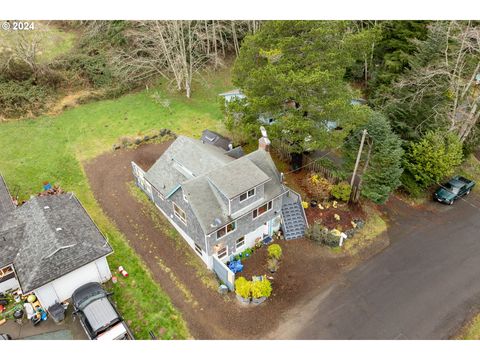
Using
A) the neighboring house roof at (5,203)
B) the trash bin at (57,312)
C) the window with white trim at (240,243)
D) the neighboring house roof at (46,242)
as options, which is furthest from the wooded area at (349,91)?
the trash bin at (57,312)

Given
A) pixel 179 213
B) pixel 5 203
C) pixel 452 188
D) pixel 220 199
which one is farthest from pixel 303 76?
pixel 5 203

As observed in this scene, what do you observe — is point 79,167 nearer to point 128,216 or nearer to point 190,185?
point 128,216

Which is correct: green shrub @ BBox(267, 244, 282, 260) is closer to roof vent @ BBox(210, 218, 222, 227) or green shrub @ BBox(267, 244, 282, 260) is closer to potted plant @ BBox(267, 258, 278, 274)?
potted plant @ BBox(267, 258, 278, 274)

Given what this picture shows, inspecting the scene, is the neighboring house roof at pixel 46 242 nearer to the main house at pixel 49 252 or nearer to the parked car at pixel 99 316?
the main house at pixel 49 252

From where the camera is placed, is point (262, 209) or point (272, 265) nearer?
point (272, 265)

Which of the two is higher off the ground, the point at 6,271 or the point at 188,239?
the point at 6,271

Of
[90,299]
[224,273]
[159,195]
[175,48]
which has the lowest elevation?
[224,273]

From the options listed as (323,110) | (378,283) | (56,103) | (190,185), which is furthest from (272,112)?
(56,103)

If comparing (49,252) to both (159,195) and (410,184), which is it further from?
(410,184)
